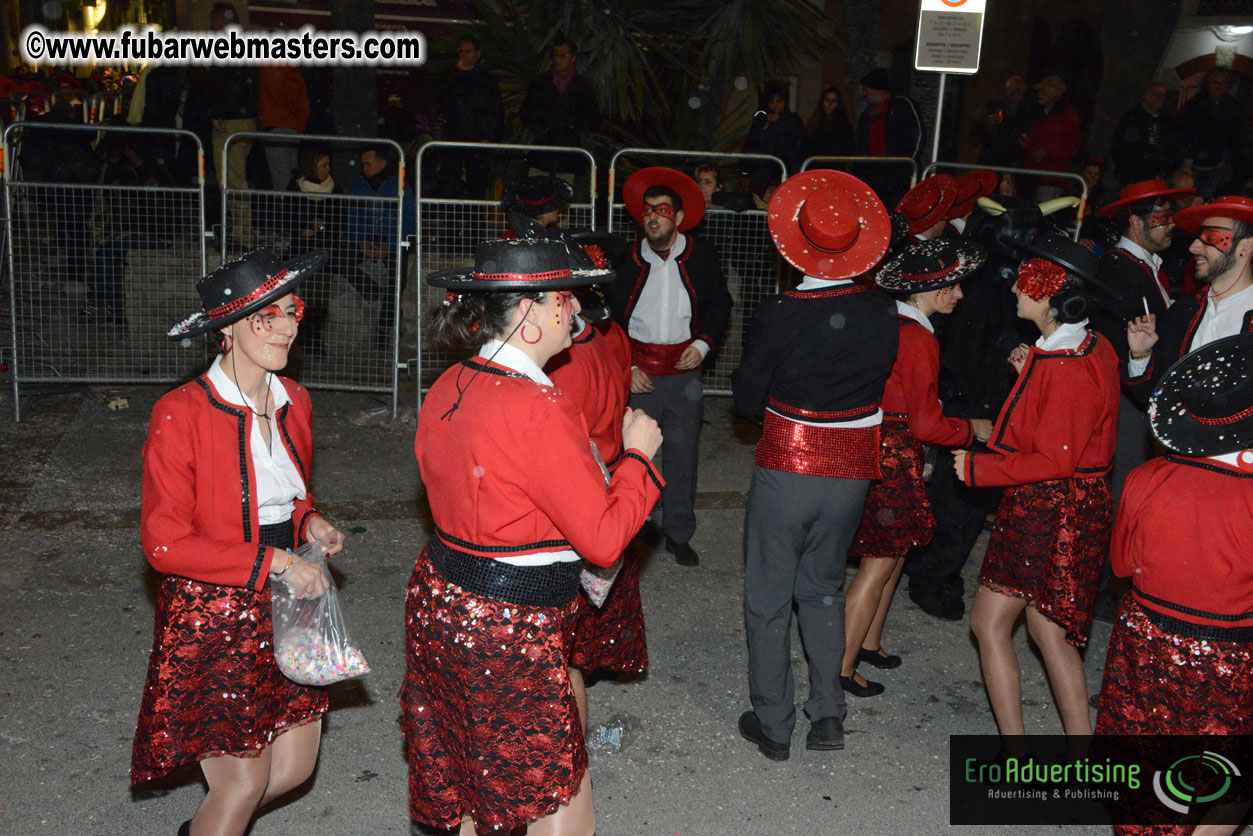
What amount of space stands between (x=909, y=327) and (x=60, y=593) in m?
4.36

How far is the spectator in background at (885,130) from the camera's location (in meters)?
8.81

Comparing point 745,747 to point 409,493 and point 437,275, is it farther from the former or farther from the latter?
point 409,493

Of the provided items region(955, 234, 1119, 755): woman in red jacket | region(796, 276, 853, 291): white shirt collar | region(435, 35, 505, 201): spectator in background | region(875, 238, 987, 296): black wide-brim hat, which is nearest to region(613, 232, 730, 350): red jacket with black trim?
region(875, 238, 987, 296): black wide-brim hat

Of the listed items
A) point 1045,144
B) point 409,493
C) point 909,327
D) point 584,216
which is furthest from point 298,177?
point 1045,144

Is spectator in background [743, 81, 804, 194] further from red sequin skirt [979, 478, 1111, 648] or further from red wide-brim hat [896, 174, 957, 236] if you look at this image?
red sequin skirt [979, 478, 1111, 648]

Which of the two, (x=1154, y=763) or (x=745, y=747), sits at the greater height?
(x=1154, y=763)

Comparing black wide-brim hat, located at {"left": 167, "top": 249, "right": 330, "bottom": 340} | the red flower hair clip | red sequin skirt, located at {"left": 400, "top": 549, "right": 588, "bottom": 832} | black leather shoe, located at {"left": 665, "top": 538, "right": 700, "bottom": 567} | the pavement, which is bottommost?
the pavement

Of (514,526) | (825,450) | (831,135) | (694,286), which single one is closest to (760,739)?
(825,450)

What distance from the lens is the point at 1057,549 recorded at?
3.90 meters

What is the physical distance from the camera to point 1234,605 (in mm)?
2982

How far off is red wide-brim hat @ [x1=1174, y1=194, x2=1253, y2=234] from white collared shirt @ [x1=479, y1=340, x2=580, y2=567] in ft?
9.79

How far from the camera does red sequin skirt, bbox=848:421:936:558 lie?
4.50 m

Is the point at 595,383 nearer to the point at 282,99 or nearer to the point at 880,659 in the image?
the point at 880,659

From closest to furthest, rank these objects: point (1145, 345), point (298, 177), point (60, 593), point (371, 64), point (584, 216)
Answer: point (1145, 345)
point (60, 593)
point (584, 216)
point (298, 177)
point (371, 64)
